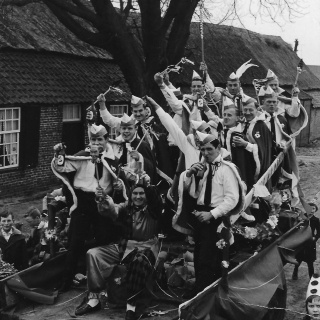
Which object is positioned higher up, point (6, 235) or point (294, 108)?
point (294, 108)

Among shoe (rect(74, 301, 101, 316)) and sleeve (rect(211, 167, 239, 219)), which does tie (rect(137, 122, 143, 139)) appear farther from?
shoe (rect(74, 301, 101, 316))

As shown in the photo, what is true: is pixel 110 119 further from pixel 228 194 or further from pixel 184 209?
pixel 228 194

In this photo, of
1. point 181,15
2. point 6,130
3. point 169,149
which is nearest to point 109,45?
point 181,15

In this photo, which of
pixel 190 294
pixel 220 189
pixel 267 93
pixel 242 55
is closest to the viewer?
pixel 220 189

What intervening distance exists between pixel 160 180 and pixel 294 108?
2.40 m

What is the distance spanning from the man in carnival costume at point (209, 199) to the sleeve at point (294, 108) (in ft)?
11.2

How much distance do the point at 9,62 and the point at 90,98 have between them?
2.45m

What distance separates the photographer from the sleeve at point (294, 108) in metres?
8.89

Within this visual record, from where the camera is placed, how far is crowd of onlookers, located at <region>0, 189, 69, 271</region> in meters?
6.55

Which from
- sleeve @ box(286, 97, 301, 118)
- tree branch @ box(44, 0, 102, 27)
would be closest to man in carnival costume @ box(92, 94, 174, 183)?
sleeve @ box(286, 97, 301, 118)

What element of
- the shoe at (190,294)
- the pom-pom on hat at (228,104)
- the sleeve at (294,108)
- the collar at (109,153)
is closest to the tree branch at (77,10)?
the sleeve at (294,108)

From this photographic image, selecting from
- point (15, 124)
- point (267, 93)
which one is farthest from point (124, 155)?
point (15, 124)

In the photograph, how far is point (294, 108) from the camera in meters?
8.95

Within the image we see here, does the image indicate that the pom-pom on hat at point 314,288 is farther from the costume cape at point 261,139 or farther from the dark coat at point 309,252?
the costume cape at point 261,139
